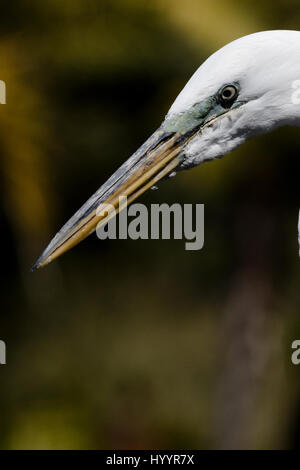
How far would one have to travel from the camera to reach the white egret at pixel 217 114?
5.50 ft

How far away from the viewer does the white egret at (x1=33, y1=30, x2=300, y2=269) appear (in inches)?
66.1

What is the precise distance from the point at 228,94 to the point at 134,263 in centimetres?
339

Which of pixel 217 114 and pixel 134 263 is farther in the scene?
pixel 134 263

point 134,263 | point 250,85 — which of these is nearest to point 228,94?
point 250,85

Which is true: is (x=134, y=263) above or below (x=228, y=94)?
A: below

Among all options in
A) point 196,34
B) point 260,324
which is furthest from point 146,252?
point 196,34

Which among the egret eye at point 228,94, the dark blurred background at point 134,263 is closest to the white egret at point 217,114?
the egret eye at point 228,94

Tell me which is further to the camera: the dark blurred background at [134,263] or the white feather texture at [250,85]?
the dark blurred background at [134,263]

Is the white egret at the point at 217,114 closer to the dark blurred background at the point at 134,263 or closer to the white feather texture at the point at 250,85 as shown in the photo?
the white feather texture at the point at 250,85

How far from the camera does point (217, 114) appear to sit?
5.90 ft

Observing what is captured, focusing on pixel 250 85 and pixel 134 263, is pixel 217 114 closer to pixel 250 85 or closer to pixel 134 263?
pixel 250 85

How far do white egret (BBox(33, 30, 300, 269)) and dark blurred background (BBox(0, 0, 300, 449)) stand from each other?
1668 millimetres

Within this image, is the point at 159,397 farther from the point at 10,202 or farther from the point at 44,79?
the point at 44,79

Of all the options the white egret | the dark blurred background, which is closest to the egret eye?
the white egret
